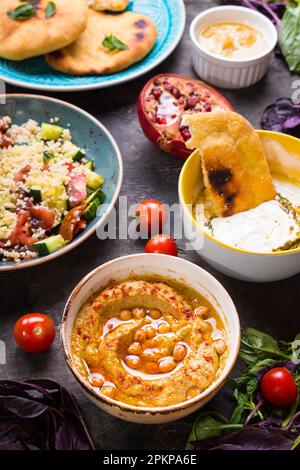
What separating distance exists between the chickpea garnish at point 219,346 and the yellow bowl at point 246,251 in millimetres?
345

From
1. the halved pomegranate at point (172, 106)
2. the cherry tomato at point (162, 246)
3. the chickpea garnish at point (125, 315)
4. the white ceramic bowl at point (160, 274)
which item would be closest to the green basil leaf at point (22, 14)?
the halved pomegranate at point (172, 106)

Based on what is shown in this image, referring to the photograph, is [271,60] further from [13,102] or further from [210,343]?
[210,343]

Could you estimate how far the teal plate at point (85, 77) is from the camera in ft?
10.6

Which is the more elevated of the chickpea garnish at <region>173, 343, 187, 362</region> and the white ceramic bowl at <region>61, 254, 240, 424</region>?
the white ceramic bowl at <region>61, 254, 240, 424</region>

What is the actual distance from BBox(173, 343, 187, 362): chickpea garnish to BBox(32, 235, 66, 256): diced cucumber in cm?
68

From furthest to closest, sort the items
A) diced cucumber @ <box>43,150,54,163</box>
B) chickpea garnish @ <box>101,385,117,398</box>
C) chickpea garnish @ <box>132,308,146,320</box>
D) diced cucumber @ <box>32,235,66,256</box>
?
diced cucumber @ <box>43,150,54,163</box>, diced cucumber @ <box>32,235,66,256</box>, chickpea garnish @ <box>132,308,146,320</box>, chickpea garnish @ <box>101,385,117,398</box>

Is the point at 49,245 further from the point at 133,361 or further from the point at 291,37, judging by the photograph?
the point at 291,37

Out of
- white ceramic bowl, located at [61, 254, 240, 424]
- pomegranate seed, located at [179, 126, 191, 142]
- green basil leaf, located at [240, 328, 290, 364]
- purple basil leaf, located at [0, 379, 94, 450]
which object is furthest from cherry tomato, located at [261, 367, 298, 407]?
pomegranate seed, located at [179, 126, 191, 142]

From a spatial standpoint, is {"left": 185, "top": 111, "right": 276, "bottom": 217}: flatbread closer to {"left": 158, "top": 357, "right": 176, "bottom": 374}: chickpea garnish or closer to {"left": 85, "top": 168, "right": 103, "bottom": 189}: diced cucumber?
{"left": 85, "top": 168, "right": 103, "bottom": 189}: diced cucumber

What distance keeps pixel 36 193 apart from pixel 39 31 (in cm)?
105

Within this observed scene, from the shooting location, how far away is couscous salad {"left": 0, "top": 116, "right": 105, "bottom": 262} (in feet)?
8.40

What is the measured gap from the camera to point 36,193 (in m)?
2.67

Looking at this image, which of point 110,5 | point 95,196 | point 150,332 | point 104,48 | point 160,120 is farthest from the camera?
point 110,5

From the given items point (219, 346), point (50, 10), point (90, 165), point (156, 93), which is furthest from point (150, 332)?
point (50, 10)
